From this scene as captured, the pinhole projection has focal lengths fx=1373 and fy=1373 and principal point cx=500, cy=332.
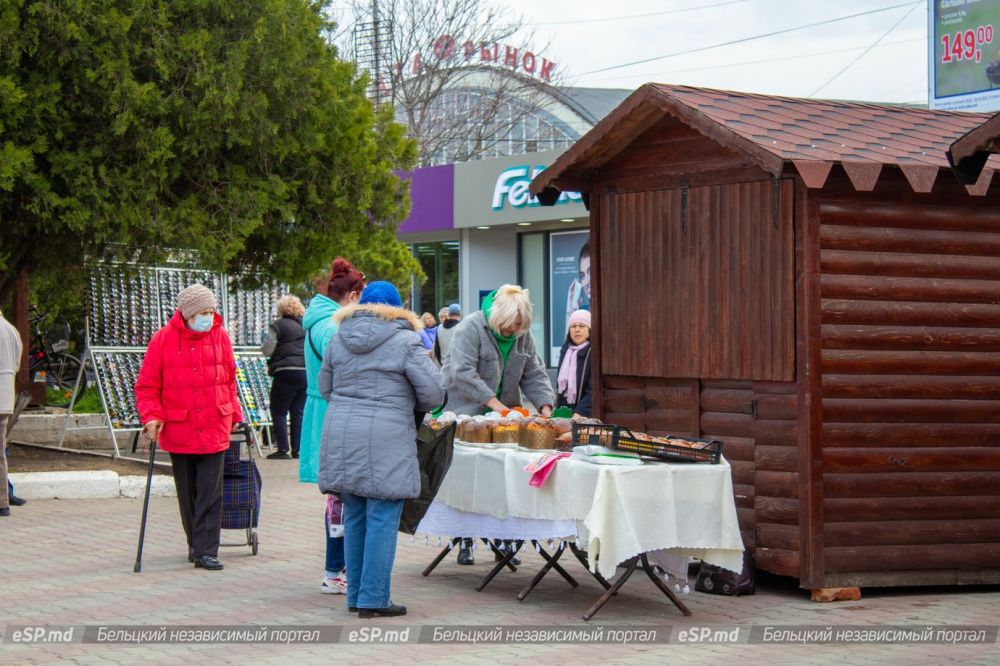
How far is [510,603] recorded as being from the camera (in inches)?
314

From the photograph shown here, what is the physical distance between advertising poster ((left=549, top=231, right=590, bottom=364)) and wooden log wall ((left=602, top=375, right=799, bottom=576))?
51.4 ft

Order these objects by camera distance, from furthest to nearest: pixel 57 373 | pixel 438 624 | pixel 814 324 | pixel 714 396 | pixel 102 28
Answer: pixel 57 373
pixel 102 28
pixel 714 396
pixel 814 324
pixel 438 624

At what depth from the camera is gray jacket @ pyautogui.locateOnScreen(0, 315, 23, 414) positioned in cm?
1153

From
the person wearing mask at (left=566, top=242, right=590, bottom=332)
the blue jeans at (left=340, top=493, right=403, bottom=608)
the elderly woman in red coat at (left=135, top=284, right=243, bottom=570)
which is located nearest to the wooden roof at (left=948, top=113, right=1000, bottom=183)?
the blue jeans at (left=340, top=493, right=403, bottom=608)

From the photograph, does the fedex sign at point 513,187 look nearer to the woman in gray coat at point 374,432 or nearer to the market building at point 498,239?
the market building at point 498,239

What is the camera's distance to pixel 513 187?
25.1 metres

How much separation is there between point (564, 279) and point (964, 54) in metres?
8.72

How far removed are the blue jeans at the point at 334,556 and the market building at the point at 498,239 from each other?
50.2ft

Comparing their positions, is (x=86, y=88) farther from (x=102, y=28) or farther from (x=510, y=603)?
(x=510, y=603)

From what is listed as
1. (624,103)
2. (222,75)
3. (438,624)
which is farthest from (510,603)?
(222,75)

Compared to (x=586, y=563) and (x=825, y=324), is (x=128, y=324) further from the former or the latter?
(x=825, y=324)

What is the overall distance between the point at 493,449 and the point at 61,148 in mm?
6742

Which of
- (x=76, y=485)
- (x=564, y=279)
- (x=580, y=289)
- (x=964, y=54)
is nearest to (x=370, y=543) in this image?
(x=76, y=485)

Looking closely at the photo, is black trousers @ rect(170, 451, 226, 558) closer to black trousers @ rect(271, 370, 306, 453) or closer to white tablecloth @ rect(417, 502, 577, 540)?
white tablecloth @ rect(417, 502, 577, 540)
